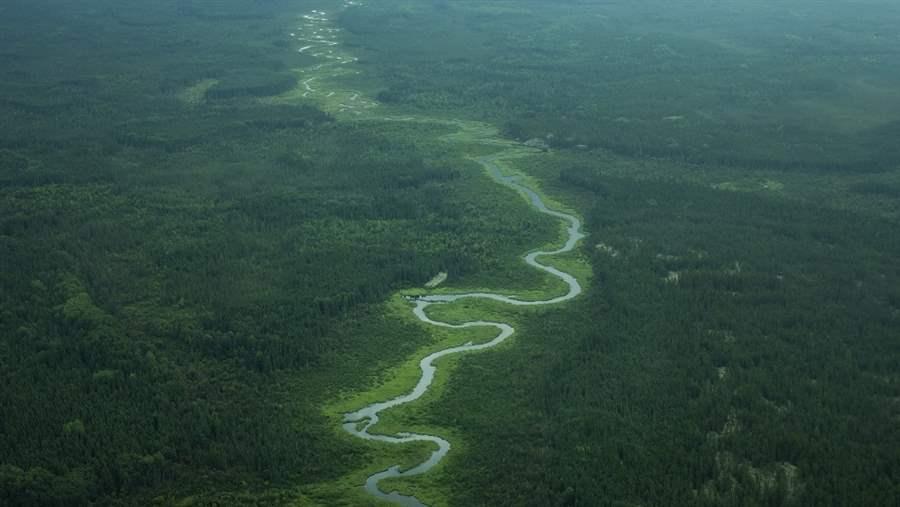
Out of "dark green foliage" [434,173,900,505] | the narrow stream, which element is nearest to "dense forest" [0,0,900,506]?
"dark green foliage" [434,173,900,505]

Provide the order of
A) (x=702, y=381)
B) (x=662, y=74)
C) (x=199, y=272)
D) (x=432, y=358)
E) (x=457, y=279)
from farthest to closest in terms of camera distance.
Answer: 1. (x=662, y=74)
2. (x=457, y=279)
3. (x=199, y=272)
4. (x=432, y=358)
5. (x=702, y=381)

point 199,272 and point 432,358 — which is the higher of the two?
point 199,272

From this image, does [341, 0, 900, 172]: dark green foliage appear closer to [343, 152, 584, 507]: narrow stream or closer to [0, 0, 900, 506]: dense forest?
[0, 0, 900, 506]: dense forest

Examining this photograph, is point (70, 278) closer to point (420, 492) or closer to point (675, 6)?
point (420, 492)

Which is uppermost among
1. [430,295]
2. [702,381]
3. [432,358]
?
[702,381]

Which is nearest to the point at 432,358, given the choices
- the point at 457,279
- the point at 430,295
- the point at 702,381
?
the point at 430,295

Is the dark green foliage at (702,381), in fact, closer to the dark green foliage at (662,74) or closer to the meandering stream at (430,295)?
the meandering stream at (430,295)

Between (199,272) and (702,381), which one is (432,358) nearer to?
(702,381)
